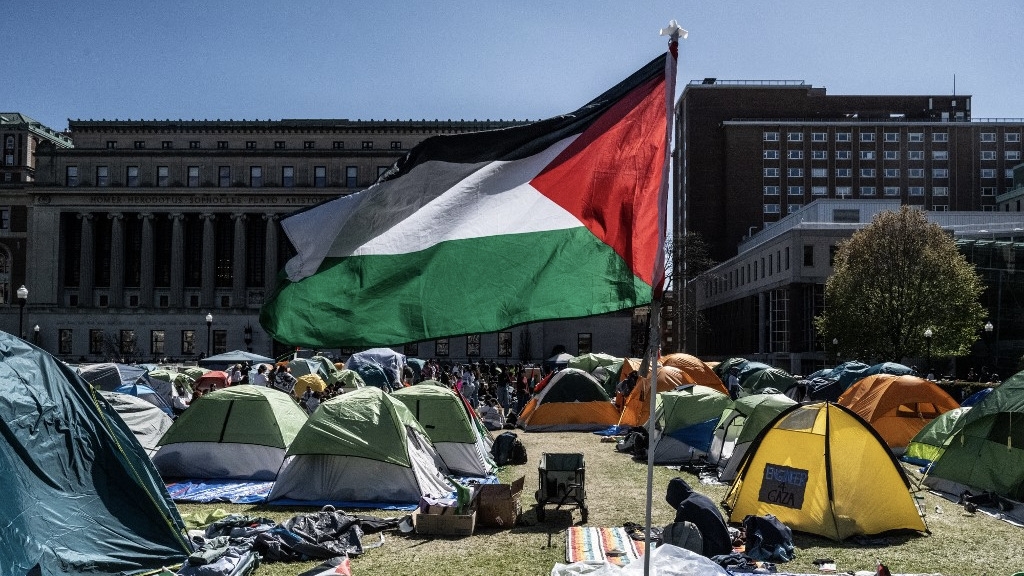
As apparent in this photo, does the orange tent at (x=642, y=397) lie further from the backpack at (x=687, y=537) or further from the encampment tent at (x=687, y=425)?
the backpack at (x=687, y=537)

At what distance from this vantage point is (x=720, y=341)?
8262cm

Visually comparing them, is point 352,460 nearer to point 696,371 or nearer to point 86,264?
point 696,371

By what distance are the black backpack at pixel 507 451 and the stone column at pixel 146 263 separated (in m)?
68.8

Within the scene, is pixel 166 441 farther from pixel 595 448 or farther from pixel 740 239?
pixel 740 239

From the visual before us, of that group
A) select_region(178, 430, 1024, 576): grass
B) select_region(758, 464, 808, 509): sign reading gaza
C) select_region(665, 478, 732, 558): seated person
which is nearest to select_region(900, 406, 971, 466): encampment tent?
select_region(178, 430, 1024, 576): grass

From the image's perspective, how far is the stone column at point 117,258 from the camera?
78750 mm

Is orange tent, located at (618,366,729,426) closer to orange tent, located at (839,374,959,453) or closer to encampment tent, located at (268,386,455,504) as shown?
orange tent, located at (839,374,959,453)

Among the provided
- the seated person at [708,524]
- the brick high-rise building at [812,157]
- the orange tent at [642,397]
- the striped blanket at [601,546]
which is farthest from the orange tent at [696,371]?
the brick high-rise building at [812,157]

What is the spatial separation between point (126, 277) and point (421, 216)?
82318 mm

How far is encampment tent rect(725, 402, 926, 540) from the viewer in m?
11.5

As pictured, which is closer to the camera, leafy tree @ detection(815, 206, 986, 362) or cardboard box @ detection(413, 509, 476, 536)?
cardboard box @ detection(413, 509, 476, 536)

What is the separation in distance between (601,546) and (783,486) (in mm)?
3097

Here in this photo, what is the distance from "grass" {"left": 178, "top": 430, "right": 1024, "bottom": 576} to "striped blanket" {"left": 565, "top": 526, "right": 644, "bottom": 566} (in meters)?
0.17

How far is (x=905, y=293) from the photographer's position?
1713 inches
